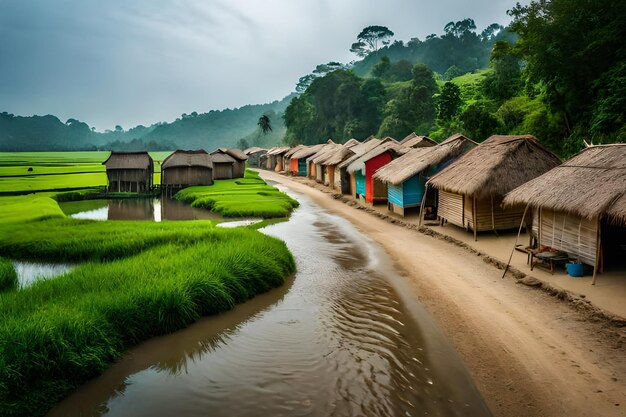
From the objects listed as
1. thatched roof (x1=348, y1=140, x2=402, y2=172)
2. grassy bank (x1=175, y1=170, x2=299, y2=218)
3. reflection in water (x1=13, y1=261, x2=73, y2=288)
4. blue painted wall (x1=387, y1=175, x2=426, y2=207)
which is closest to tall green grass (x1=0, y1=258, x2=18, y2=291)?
reflection in water (x1=13, y1=261, x2=73, y2=288)

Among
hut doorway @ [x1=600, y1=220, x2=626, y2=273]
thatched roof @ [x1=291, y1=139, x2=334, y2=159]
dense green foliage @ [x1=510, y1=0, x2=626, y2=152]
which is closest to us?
hut doorway @ [x1=600, y1=220, x2=626, y2=273]

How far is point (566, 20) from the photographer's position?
23.9 metres

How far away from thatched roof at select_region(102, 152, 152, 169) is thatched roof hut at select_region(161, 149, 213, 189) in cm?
178

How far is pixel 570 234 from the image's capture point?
1250 cm

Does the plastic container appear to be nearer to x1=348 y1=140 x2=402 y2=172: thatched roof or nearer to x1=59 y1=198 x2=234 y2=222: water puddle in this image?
x1=348 y1=140 x2=402 y2=172: thatched roof

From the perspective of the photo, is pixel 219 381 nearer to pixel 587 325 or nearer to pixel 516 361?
Answer: pixel 516 361

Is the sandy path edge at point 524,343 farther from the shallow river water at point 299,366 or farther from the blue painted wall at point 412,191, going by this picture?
the blue painted wall at point 412,191

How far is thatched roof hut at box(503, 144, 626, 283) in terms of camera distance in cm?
1065

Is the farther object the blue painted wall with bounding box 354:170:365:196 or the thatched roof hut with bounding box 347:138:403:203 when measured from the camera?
the blue painted wall with bounding box 354:170:365:196

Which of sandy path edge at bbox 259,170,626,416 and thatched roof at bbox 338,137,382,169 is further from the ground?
thatched roof at bbox 338,137,382,169

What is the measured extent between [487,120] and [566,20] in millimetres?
10308

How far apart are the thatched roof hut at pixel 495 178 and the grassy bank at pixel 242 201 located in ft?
38.4

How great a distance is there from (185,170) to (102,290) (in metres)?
34.8

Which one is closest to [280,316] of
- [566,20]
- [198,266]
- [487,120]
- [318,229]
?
[198,266]
